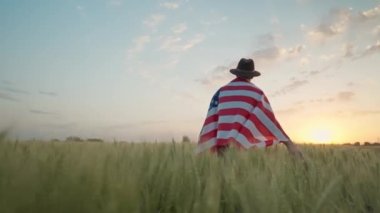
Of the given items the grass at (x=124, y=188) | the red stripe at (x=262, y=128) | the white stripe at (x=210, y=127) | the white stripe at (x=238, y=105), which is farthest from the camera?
the white stripe at (x=210, y=127)

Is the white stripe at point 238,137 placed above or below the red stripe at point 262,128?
below

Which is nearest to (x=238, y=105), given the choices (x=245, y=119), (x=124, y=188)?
(x=245, y=119)

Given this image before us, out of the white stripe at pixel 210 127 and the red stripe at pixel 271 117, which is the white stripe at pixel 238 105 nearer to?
the red stripe at pixel 271 117

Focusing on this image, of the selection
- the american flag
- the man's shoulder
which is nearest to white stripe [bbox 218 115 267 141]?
Answer: the american flag

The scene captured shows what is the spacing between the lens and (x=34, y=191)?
122 centimetres

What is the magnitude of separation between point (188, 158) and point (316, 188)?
669 millimetres

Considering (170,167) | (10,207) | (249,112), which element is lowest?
(10,207)

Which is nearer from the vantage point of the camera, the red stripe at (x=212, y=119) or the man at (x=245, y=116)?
the man at (x=245, y=116)

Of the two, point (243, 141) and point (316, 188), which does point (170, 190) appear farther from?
point (243, 141)

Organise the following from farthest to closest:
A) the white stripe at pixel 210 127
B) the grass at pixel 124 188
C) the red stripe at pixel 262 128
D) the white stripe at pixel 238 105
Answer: the white stripe at pixel 210 127, the white stripe at pixel 238 105, the red stripe at pixel 262 128, the grass at pixel 124 188

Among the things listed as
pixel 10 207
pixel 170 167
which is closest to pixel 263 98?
pixel 170 167

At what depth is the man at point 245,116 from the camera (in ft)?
18.5

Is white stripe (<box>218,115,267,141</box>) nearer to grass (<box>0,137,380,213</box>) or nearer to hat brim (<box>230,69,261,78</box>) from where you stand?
hat brim (<box>230,69,261,78</box>)

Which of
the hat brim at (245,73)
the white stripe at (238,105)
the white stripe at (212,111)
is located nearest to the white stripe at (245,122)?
the white stripe at (238,105)
